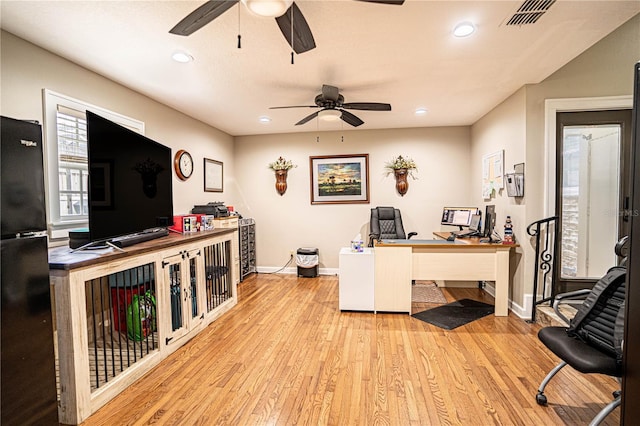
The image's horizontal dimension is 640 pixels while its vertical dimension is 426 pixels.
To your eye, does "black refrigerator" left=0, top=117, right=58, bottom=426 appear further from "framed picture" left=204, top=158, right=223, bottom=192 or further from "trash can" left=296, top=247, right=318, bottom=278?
"trash can" left=296, top=247, right=318, bottom=278

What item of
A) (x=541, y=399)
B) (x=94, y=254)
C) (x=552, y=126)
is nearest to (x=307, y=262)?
(x=94, y=254)

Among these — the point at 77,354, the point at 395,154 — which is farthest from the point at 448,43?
the point at 77,354

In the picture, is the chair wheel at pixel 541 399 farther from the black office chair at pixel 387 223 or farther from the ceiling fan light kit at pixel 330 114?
the black office chair at pixel 387 223

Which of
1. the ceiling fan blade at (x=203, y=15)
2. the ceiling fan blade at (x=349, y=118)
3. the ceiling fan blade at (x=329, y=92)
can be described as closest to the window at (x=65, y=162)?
the ceiling fan blade at (x=203, y=15)

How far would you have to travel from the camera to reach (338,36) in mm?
2236

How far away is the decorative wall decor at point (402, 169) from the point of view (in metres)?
5.14

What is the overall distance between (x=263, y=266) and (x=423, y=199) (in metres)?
3.16

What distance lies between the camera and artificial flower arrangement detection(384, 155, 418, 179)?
514cm

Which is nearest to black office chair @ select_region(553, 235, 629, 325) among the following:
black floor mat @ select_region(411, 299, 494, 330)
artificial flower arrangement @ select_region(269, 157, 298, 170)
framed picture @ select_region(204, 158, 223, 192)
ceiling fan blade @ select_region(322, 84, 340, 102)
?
black floor mat @ select_region(411, 299, 494, 330)

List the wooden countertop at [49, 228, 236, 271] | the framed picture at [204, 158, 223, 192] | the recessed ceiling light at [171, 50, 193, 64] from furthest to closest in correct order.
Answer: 1. the framed picture at [204, 158, 223, 192]
2. the recessed ceiling light at [171, 50, 193, 64]
3. the wooden countertop at [49, 228, 236, 271]

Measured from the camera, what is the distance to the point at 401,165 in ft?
16.8

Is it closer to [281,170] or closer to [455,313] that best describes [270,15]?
[455,313]

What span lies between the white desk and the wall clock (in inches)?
95.0

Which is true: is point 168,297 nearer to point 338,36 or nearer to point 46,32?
point 46,32
